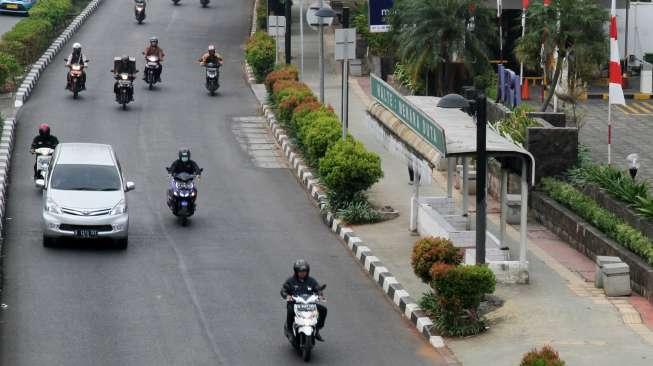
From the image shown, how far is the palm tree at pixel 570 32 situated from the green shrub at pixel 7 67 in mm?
14513

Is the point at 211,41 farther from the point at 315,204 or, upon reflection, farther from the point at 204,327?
the point at 204,327

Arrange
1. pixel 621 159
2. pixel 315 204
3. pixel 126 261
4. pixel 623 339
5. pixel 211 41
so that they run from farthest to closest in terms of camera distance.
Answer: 1. pixel 211 41
2. pixel 621 159
3. pixel 315 204
4. pixel 126 261
5. pixel 623 339

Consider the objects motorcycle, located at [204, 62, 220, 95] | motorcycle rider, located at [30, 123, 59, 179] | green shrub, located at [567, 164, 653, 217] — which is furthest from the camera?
motorcycle, located at [204, 62, 220, 95]

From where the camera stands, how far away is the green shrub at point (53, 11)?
52.4m

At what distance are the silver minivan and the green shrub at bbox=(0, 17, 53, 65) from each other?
60.5 feet

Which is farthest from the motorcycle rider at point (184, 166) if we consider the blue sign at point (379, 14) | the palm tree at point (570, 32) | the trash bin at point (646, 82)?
the trash bin at point (646, 82)

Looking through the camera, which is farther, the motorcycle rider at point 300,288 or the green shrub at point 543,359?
the motorcycle rider at point 300,288

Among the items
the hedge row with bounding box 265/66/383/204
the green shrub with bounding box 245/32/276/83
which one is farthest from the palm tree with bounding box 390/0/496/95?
the green shrub with bounding box 245/32/276/83

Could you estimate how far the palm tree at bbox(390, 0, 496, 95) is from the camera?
36250mm

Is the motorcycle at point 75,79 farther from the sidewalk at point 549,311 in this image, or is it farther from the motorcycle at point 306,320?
the motorcycle at point 306,320

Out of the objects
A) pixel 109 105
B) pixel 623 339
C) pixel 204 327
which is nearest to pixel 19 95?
pixel 109 105

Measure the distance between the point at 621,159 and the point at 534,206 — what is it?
542 cm

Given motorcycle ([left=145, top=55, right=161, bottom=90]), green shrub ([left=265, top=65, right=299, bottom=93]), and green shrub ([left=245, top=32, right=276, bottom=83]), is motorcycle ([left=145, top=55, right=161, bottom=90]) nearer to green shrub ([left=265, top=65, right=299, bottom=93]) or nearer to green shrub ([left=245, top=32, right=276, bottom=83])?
green shrub ([left=245, top=32, right=276, bottom=83])

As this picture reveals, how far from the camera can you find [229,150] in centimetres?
3556
